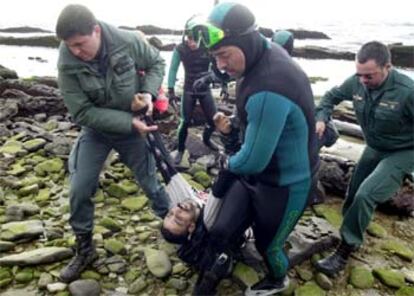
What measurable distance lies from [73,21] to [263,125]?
1.81 metres

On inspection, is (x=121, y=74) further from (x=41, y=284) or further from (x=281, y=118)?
(x=41, y=284)

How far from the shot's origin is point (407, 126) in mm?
4539

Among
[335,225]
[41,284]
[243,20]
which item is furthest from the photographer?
[335,225]

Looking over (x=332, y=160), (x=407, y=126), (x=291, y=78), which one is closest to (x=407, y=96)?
(x=407, y=126)

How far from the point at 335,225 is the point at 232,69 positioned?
A: 3.33 m

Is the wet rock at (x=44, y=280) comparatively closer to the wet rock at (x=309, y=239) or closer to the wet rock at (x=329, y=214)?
the wet rock at (x=309, y=239)

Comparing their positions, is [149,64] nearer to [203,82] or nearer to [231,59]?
[231,59]

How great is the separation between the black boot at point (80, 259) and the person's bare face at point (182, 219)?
91cm

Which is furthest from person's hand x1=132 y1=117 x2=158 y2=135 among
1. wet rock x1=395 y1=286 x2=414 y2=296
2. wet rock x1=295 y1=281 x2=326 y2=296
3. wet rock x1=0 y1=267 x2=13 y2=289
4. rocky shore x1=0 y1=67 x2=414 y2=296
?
wet rock x1=395 y1=286 x2=414 y2=296

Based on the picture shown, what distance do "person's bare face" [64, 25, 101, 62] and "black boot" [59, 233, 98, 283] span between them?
75.1 inches

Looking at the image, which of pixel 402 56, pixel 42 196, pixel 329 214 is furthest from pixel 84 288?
pixel 402 56

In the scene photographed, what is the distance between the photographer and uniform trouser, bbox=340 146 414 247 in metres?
4.48

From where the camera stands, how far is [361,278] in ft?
15.0

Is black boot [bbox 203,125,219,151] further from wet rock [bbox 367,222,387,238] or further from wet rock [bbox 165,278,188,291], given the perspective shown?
wet rock [bbox 165,278,188,291]
